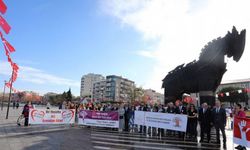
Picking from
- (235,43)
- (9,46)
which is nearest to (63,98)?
(9,46)

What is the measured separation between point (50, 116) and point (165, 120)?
8677 mm

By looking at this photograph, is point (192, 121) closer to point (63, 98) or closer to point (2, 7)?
point (2, 7)

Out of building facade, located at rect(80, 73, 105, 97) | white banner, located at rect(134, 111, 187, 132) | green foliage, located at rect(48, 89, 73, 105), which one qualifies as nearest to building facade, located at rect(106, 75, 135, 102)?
green foliage, located at rect(48, 89, 73, 105)

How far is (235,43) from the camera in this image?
17281 mm

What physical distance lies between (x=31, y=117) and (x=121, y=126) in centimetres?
660

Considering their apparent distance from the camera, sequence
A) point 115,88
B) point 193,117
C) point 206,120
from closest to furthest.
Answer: point 206,120 → point 193,117 → point 115,88

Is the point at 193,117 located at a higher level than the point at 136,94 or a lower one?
lower

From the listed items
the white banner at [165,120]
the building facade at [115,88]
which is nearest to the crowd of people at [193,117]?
the white banner at [165,120]

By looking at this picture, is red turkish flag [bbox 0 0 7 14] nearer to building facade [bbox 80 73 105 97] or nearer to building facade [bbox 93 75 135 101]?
building facade [bbox 93 75 135 101]

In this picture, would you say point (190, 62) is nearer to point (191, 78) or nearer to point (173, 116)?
point (191, 78)

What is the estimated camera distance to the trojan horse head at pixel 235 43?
16.8 meters

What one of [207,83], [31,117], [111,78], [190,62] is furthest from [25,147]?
[111,78]

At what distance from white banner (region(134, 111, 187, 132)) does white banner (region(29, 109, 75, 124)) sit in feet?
19.4

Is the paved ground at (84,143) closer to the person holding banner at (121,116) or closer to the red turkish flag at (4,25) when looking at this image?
the person holding banner at (121,116)
